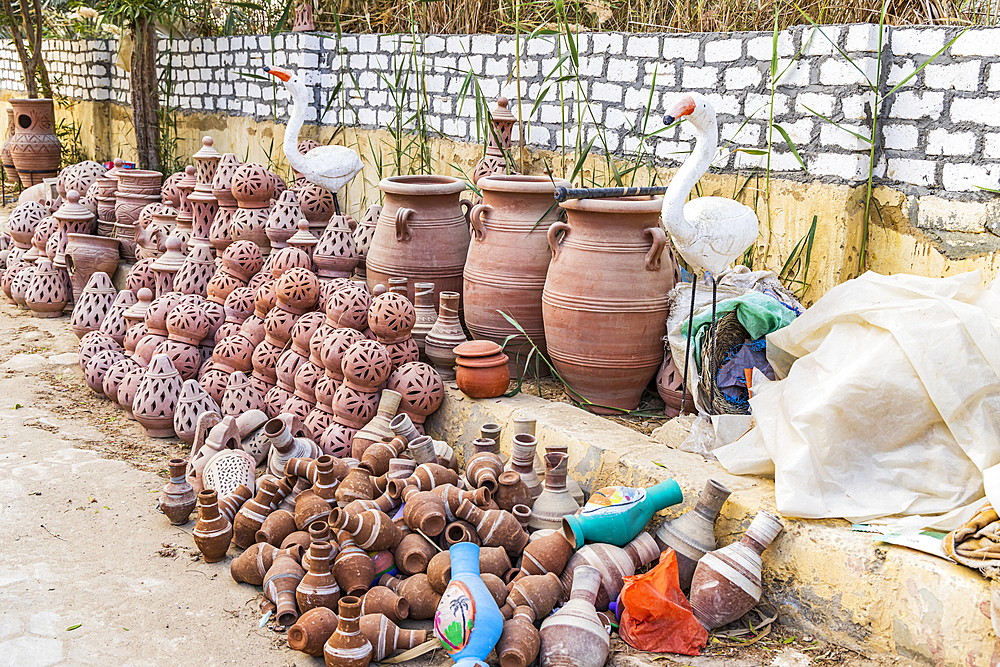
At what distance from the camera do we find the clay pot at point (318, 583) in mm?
2629

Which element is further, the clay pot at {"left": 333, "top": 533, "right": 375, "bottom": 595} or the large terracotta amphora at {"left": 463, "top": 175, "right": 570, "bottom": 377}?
the large terracotta amphora at {"left": 463, "top": 175, "right": 570, "bottom": 377}

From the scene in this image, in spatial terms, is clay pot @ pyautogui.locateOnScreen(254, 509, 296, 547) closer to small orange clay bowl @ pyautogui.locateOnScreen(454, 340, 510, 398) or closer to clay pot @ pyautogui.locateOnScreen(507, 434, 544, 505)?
clay pot @ pyautogui.locateOnScreen(507, 434, 544, 505)

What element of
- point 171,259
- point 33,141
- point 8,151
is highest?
point 33,141

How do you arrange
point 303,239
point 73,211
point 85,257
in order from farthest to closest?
point 73,211 < point 85,257 < point 303,239

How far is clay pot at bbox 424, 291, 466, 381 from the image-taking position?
4027 millimetres

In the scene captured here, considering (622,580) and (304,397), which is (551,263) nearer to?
(304,397)

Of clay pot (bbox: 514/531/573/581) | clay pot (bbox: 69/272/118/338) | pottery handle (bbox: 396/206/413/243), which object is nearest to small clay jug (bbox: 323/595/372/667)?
clay pot (bbox: 514/531/573/581)

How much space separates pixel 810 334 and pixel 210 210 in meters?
3.74

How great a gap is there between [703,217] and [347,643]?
1.92 meters

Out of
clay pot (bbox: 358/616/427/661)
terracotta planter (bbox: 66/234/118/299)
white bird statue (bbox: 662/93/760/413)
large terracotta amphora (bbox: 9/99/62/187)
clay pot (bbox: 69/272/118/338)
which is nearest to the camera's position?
clay pot (bbox: 358/616/427/661)

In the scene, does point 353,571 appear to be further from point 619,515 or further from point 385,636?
point 619,515

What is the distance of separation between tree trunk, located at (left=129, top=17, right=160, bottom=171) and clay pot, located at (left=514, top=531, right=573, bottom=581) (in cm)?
697

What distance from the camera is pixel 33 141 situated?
931 centimetres

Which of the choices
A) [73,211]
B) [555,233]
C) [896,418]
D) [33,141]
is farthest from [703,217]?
[33,141]
